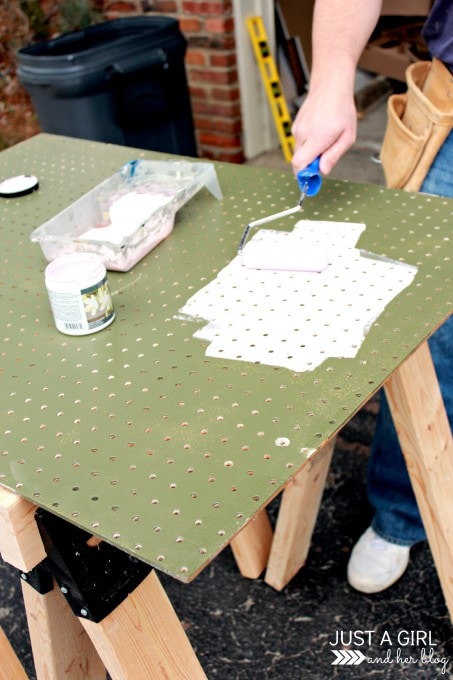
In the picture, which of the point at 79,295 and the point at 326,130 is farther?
the point at 326,130

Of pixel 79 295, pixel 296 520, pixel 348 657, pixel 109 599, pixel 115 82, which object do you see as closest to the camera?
pixel 109 599

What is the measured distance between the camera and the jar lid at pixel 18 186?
60.2 inches

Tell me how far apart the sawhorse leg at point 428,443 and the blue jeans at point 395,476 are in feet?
0.54

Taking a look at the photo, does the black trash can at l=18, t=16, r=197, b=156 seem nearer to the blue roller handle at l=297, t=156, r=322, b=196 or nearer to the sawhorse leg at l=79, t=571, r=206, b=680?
the blue roller handle at l=297, t=156, r=322, b=196

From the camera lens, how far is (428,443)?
4.15 ft

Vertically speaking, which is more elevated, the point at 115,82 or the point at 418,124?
the point at 418,124

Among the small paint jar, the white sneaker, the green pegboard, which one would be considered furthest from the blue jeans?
the small paint jar

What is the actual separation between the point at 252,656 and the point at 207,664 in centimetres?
9

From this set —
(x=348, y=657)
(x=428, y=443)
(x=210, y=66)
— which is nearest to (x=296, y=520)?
(x=348, y=657)

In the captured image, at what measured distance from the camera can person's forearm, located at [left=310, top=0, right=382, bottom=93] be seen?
4.31ft

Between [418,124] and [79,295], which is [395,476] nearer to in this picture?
[418,124]

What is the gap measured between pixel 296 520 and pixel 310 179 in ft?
2.29

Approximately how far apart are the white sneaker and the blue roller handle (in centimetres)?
77

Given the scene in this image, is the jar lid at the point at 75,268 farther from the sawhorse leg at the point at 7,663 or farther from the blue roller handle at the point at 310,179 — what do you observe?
the sawhorse leg at the point at 7,663
